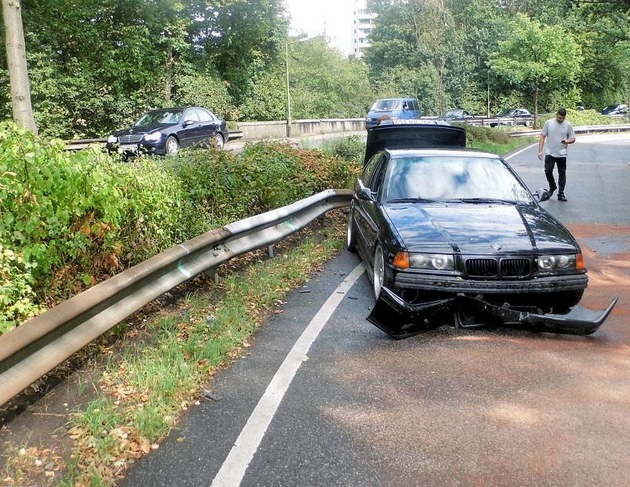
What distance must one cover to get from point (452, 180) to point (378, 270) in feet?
4.85

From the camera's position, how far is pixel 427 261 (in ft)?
17.1

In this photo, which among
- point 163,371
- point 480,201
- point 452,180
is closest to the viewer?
point 163,371

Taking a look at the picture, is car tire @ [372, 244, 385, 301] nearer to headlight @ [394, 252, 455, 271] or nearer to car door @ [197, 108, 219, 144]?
headlight @ [394, 252, 455, 271]

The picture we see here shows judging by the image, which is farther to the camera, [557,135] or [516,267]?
[557,135]

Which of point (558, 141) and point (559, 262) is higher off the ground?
point (558, 141)

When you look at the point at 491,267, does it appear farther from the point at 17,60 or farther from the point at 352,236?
the point at 17,60

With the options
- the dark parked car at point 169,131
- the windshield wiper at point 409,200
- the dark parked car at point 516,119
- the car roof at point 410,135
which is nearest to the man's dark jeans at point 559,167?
the car roof at point 410,135

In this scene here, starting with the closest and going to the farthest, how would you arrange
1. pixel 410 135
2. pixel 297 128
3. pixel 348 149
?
pixel 410 135, pixel 348 149, pixel 297 128

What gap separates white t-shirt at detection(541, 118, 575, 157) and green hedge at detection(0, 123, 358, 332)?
7.98 metres

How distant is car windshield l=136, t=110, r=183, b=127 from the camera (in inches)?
774

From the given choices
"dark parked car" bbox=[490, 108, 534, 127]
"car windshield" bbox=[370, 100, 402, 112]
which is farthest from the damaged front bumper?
"dark parked car" bbox=[490, 108, 534, 127]

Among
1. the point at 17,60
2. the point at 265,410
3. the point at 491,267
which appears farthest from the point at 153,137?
the point at 265,410

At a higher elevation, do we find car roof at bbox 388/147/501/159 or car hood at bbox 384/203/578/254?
car roof at bbox 388/147/501/159

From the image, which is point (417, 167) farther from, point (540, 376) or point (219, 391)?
point (219, 391)
